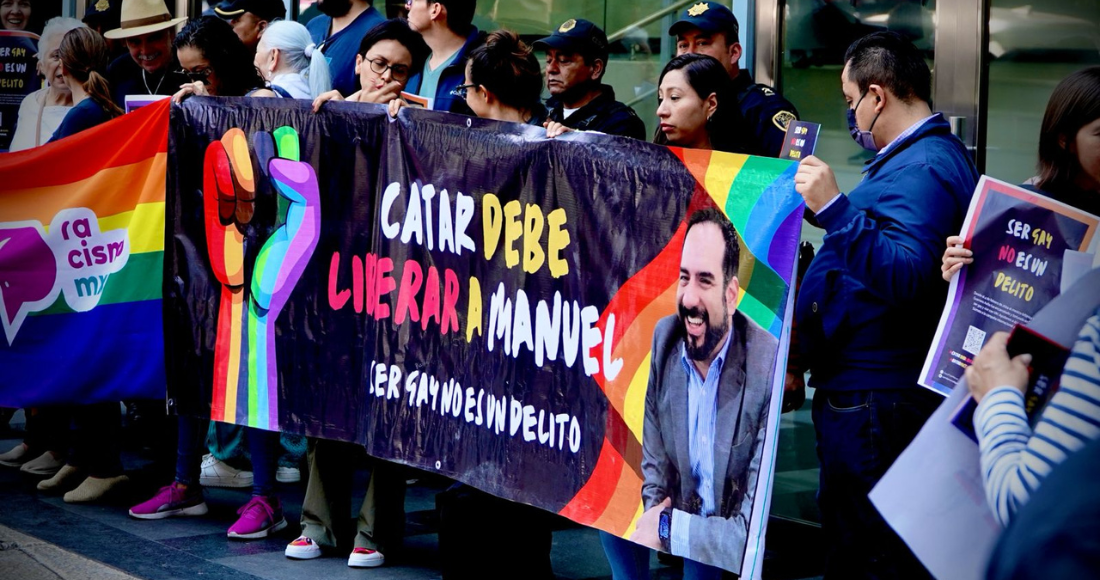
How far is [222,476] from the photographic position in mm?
6559

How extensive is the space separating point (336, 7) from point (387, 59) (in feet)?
3.99

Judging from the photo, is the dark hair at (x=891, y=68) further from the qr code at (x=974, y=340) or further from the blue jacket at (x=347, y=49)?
the blue jacket at (x=347, y=49)

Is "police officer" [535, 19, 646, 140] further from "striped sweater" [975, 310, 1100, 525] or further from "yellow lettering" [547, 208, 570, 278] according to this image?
"striped sweater" [975, 310, 1100, 525]

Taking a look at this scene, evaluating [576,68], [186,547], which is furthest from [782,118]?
[186,547]

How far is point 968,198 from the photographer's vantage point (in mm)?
3352

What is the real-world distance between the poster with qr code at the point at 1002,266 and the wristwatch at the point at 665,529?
0.98 meters

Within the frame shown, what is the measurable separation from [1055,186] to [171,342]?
380 cm

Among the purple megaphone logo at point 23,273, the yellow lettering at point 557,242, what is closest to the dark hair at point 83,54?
the purple megaphone logo at point 23,273

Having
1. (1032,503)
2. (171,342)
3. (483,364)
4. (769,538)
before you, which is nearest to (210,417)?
(171,342)

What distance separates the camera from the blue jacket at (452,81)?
512 centimetres

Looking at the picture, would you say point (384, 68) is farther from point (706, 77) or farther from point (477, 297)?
point (706, 77)

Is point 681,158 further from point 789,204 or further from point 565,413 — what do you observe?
point 565,413

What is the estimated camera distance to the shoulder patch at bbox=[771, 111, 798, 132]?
4480 mm

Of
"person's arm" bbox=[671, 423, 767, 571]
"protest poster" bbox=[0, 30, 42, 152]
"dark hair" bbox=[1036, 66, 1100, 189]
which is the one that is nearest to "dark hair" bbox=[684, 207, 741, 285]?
"person's arm" bbox=[671, 423, 767, 571]
